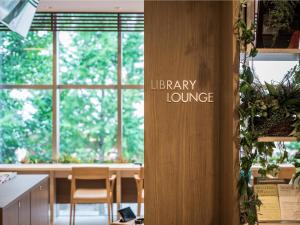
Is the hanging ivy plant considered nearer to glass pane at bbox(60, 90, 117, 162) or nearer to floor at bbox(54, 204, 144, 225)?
floor at bbox(54, 204, 144, 225)

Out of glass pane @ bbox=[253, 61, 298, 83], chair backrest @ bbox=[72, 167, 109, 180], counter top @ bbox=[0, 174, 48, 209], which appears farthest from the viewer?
chair backrest @ bbox=[72, 167, 109, 180]

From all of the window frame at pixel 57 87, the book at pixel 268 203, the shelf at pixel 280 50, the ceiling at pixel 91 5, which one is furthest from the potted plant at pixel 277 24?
the window frame at pixel 57 87

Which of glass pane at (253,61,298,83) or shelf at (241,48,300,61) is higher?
shelf at (241,48,300,61)

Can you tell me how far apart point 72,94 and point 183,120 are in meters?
4.63

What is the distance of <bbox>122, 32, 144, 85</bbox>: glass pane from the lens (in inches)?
274

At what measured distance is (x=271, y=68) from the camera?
2.73m

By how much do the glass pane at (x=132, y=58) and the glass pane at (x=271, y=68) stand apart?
4.31 m

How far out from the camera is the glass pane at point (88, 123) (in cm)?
696

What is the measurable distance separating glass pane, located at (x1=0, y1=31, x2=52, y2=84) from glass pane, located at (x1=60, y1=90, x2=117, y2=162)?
0.50 metres

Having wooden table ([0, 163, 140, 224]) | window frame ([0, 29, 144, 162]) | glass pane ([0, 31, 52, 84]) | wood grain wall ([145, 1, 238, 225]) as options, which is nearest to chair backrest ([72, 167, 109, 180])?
wooden table ([0, 163, 140, 224])

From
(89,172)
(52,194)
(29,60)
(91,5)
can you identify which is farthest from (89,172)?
(91,5)

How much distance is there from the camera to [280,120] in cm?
228

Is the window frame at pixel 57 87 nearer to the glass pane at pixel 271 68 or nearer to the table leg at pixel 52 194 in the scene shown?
the table leg at pixel 52 194

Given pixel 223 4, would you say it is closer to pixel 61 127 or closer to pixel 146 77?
pixel 146 77
